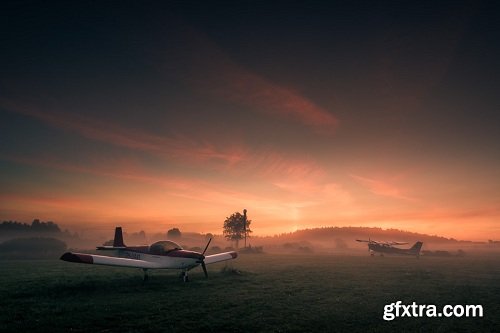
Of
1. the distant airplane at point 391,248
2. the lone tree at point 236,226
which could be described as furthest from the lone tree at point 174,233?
the distant airplane at point 391,248

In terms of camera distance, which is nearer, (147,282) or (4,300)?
(4,300)

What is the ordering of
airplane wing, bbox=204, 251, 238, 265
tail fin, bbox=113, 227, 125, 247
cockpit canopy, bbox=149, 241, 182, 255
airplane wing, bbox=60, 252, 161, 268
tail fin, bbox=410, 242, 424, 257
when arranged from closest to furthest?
airplane wing, bbox=60, 252, 161, 268 < cockpit canopy, bbox=149, 241, 182, 255 < airplane wing, bbox=204, 251, 238, 265 < tail fin, bbox=113, 227, 125, 247 < tail fin, bbox=410, 242, 424, 257

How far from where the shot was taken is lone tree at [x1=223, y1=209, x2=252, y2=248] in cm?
9731

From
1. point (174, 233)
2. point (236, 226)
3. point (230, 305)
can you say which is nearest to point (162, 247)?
point (230, 305)

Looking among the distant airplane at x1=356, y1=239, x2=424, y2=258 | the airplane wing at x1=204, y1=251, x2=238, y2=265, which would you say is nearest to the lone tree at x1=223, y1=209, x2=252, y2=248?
the distant airplane at x1=356, y1=239, x2=424, y2=258

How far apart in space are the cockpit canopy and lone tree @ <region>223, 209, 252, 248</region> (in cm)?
Result: 7607

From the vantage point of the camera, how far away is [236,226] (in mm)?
98125

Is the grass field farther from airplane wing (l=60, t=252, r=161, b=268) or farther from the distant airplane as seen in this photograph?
the distant airplane

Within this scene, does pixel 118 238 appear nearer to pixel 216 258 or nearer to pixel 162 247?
pixel 162 247

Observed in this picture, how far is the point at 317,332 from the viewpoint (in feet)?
32.1

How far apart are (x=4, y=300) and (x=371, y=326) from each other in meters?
16.9

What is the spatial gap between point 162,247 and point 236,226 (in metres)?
78.7

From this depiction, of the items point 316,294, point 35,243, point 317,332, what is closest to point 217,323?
point 317,332

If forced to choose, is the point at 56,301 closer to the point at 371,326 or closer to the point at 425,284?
the point at 371,326
